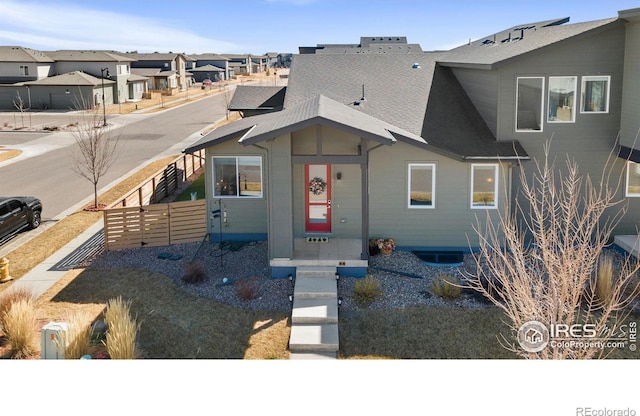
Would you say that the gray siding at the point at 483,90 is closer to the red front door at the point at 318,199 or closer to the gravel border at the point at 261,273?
the gravel border at the point at 261,273

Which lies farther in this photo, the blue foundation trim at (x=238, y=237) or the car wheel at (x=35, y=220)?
the car wheel at (x=35, y=220)

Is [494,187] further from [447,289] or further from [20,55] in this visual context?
[20,55]

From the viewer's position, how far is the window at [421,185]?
1617 centimetres

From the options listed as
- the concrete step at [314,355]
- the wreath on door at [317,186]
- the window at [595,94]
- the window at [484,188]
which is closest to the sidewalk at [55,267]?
the wreath on door at [317,186]

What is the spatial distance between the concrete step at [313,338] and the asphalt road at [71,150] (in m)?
13.9

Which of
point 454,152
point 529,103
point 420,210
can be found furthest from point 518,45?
point 420,210

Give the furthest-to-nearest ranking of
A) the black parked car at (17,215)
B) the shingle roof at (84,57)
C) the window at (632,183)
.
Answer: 1. the shingle roof at (84,57)
2. the black parked car at (17,215)
3. the window at (632,183)

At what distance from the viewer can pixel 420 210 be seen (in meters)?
16.3

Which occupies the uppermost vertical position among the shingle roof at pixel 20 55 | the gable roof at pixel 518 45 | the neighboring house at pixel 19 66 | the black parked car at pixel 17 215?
the shingle roof at pixel 20 55

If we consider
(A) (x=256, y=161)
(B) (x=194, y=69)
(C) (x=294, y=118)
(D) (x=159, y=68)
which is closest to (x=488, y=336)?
(C) (x=294, y=118)

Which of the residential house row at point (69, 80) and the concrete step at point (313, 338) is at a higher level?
the residential house row at point (69, 80)

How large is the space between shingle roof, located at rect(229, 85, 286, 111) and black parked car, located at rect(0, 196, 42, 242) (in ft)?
26.1

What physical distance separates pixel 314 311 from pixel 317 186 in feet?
16.3
